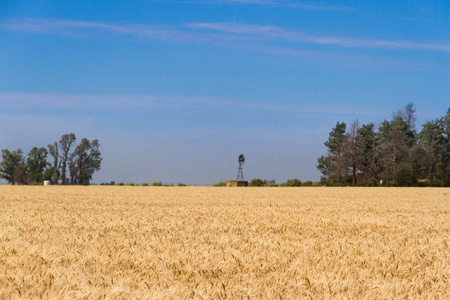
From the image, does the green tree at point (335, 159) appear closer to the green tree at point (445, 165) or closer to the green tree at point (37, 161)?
the green tree at point (445, 165)

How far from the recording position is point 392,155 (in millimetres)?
56375

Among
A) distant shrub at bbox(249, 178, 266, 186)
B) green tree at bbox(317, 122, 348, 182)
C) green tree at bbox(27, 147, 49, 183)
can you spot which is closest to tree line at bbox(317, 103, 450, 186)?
green tree at bbox(317, 122, 348, 182)

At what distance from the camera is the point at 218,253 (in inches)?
155

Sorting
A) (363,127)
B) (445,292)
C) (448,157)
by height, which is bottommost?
(445,292)

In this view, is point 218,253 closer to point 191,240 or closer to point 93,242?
point 191,240

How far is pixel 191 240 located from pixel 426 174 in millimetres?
65603

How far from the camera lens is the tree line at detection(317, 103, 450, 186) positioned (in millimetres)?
56594

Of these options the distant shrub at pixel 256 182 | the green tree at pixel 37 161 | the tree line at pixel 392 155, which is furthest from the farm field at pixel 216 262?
the green tree at pixel 37 161

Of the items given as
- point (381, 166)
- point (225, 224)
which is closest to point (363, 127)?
point (381, 166)

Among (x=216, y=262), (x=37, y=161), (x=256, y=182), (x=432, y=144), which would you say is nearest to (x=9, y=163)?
(x=37, y=161)

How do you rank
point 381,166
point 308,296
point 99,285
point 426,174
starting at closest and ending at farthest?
point 308,296
point 99,285
point 381,166
point 426,174

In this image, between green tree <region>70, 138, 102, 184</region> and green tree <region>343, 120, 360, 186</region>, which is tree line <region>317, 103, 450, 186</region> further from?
green tree <region>70, 138, 102, 184</region>

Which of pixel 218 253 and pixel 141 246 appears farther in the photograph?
pixel 141 246

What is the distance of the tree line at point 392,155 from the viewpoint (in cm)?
5659
